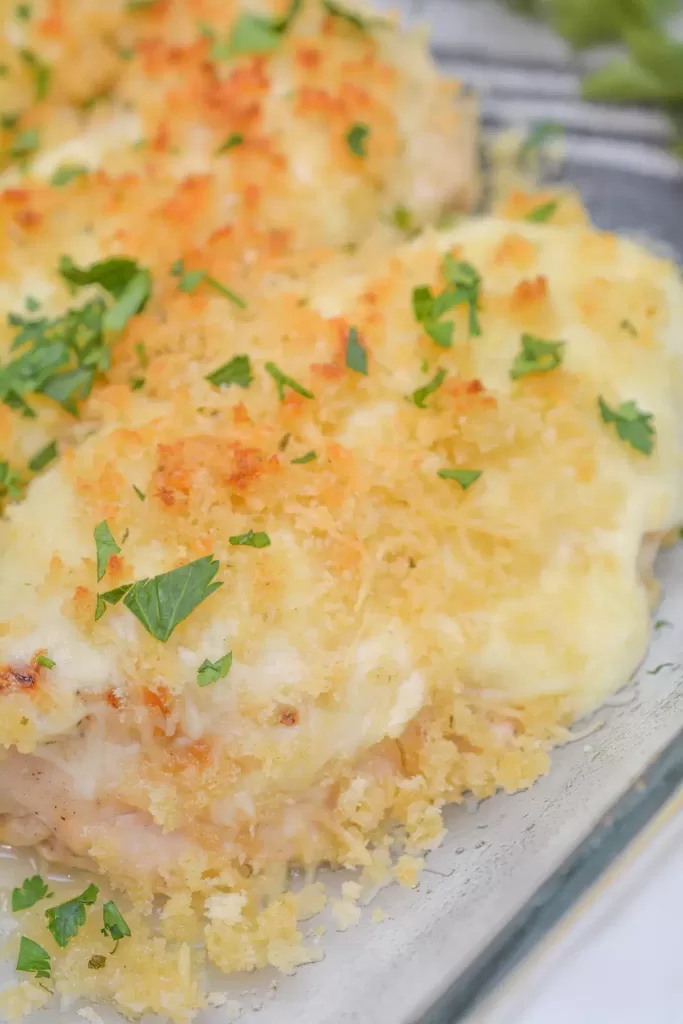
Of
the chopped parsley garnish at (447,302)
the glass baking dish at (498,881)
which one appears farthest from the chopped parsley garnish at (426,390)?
the glass baking dish at (498,881)

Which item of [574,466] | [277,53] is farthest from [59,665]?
[277,53]

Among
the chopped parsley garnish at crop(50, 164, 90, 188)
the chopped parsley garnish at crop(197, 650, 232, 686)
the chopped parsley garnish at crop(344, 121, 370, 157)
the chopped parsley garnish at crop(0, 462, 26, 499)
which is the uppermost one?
the chopped parsley garnish at crop(344, 121, 370, 157)

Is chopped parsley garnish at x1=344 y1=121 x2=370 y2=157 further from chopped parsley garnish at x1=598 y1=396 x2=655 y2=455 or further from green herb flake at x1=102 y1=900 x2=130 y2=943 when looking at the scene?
green herb flake at x1=102 y1=900 x2=130 y2=943

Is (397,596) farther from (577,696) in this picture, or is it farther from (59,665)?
(59,665)

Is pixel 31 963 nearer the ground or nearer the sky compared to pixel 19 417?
nearer the ground

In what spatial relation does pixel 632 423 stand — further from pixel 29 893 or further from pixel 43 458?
pixel 29 893

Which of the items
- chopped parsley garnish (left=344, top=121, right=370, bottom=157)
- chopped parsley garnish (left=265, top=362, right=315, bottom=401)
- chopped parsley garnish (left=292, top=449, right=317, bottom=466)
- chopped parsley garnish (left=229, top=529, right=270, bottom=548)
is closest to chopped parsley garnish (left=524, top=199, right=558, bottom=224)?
chopped parsley garnish (left=344, top=121, right=370, bottom=157)
